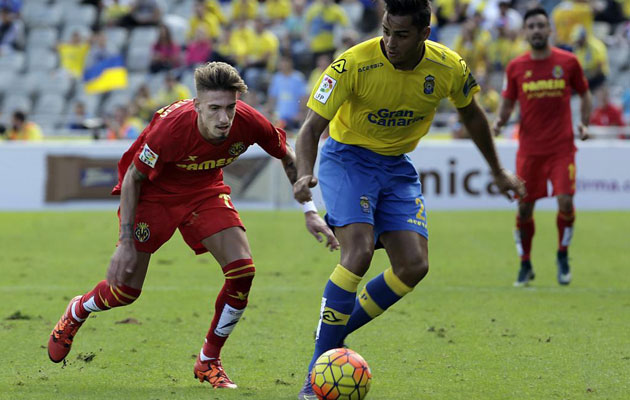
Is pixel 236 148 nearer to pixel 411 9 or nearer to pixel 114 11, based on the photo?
pixel 411 9

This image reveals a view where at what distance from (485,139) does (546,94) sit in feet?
13.0

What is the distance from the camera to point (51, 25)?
25719mm

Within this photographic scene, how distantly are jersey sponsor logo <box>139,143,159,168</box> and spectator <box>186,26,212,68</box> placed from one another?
16.6 meters

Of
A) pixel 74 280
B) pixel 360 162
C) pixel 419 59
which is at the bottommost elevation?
pixel 74 280

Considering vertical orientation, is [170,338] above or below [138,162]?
below

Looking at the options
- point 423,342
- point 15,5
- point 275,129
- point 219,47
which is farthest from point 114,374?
point 15,5

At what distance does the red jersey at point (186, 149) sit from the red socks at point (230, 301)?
1.78ft

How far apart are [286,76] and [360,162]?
13899 millimetres

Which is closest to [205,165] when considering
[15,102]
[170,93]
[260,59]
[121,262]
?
[121,262]

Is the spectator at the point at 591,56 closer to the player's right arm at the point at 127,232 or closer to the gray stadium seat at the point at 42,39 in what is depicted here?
the gray stadium seat at the point at 42,39

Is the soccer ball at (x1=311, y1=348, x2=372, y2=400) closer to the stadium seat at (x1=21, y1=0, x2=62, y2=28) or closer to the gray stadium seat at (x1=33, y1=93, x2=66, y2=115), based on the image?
the gray stadium seat at (x1=33, y1=93, x2=66, y2=115)

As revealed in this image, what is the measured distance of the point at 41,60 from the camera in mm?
24406

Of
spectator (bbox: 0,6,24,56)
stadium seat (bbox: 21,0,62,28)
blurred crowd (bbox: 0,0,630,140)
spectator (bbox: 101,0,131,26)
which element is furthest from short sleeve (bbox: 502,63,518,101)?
stadium seat (bbox: 21,0,62,28)

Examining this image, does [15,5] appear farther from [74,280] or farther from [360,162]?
[360,162]
